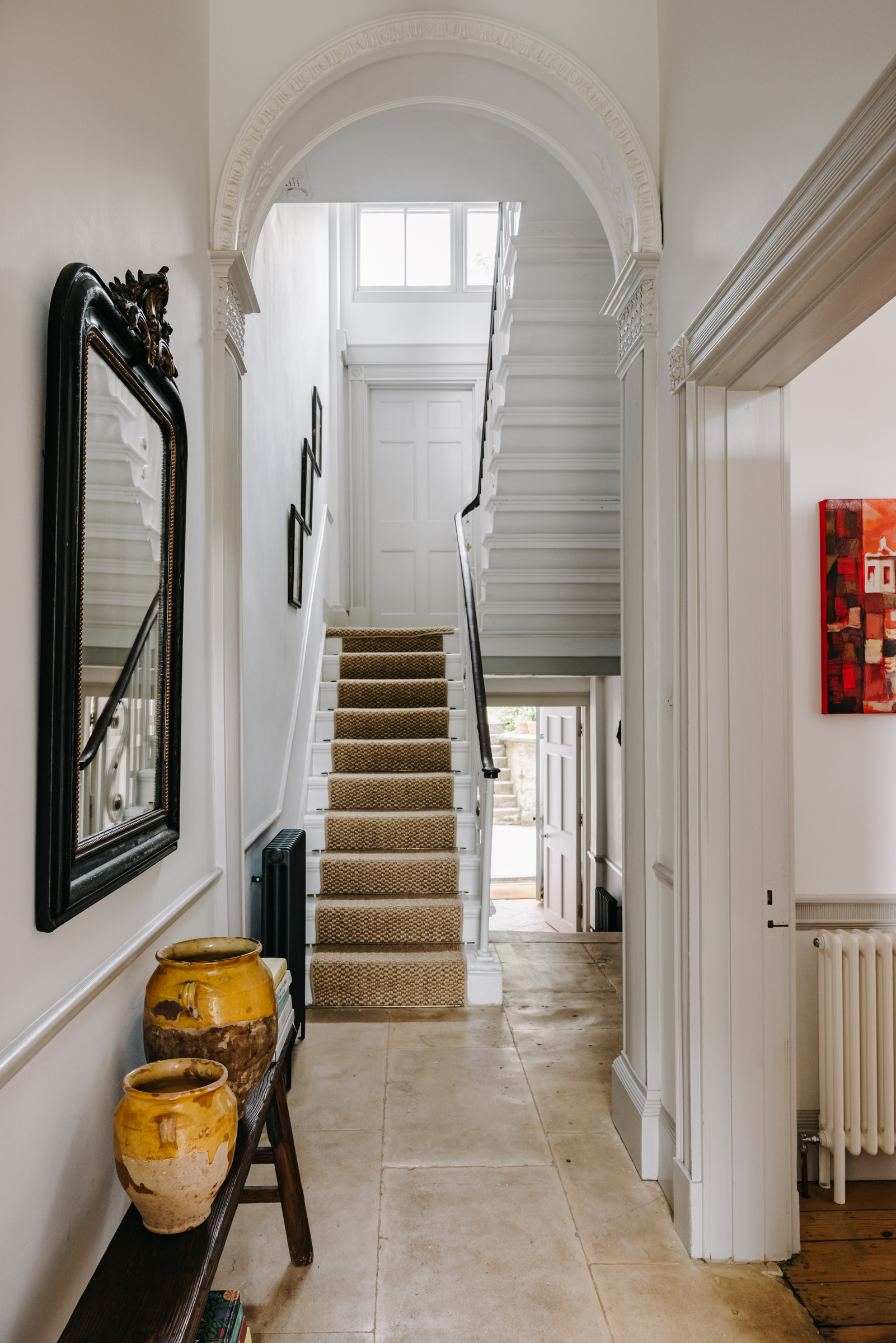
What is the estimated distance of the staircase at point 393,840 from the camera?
11.7 ft

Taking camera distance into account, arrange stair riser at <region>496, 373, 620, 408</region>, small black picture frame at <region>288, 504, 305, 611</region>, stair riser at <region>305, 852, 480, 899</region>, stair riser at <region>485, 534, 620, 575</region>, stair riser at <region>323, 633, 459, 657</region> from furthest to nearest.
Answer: stair riser at <region>323, 633, 459, 657</region>
stair riser at <region>485, 534, 620, 575</region>
small black picture frame at <region>288, 504, 305, 611</region>
stair riser at <region>305, 852, 480, 899</region>
stair riser at <region>496, 373, 620, 408</region>

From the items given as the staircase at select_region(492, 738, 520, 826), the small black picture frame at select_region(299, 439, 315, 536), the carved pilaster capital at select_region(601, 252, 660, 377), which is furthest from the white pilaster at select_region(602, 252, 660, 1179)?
the staircase at select_region(492, 738, 520, 826)

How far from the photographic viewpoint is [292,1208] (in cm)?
190

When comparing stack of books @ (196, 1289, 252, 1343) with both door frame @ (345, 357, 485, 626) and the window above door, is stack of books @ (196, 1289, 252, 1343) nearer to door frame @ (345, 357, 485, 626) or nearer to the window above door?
door frame @ (345, 357, 485, 626)

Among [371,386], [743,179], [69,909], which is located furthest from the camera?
[371,386]

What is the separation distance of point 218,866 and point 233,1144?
3.37 feet

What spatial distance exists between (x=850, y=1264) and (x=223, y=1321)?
143 cm

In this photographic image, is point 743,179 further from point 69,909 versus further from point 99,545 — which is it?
point 69,909

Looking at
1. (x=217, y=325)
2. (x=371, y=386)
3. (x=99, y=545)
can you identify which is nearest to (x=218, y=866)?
(x=99, y=545)

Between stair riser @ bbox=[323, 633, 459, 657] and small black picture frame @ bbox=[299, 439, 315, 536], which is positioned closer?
small black picture frame @ bbox=[299, 439, 315, 536]

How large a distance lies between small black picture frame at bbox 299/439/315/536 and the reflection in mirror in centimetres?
285

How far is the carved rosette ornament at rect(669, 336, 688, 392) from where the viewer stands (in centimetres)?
207

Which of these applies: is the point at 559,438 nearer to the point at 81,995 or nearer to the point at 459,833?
the point at 459,833

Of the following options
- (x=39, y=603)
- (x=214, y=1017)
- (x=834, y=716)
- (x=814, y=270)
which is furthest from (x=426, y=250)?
(x=214, y=1017)
